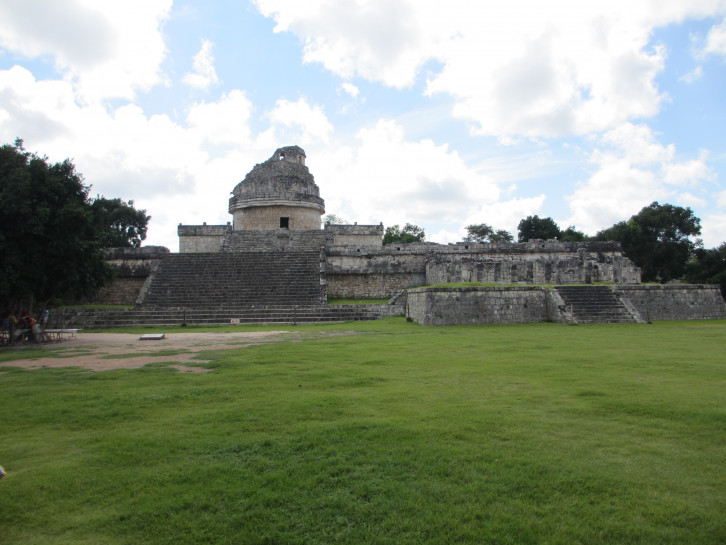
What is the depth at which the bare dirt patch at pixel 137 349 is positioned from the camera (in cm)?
746

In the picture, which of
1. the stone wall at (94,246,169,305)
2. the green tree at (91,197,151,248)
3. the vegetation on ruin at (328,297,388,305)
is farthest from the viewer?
the green tree at (91,197,151,248)

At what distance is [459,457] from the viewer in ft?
10.7

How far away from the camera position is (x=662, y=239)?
3688 centimetres

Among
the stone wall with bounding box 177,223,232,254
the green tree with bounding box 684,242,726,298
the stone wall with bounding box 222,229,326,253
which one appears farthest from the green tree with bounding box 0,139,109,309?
the green tree with bounding box 684,242,726,298

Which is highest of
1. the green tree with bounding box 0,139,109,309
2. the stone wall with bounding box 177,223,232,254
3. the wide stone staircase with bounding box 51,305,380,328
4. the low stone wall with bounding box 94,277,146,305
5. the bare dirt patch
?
the stone wall with bounding box 177,223,232,254

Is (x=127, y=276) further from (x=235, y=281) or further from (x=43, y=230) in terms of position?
(x=43, y=230)

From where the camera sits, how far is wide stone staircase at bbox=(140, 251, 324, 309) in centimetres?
1745

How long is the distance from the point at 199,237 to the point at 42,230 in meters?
17.4

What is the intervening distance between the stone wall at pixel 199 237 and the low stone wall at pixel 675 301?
20.0 meters

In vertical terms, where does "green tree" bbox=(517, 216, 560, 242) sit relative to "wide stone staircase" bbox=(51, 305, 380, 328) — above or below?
above

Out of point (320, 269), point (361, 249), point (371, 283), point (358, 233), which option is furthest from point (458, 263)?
point (358, 233)

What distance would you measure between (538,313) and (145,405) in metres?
12.7

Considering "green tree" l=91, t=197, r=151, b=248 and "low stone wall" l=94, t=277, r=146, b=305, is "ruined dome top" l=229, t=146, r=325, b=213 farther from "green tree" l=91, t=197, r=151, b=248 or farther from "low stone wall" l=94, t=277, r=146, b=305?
"green tree" l=91, t=197, r=151, b=248

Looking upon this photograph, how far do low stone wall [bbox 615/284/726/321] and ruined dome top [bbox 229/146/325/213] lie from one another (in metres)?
16.6
